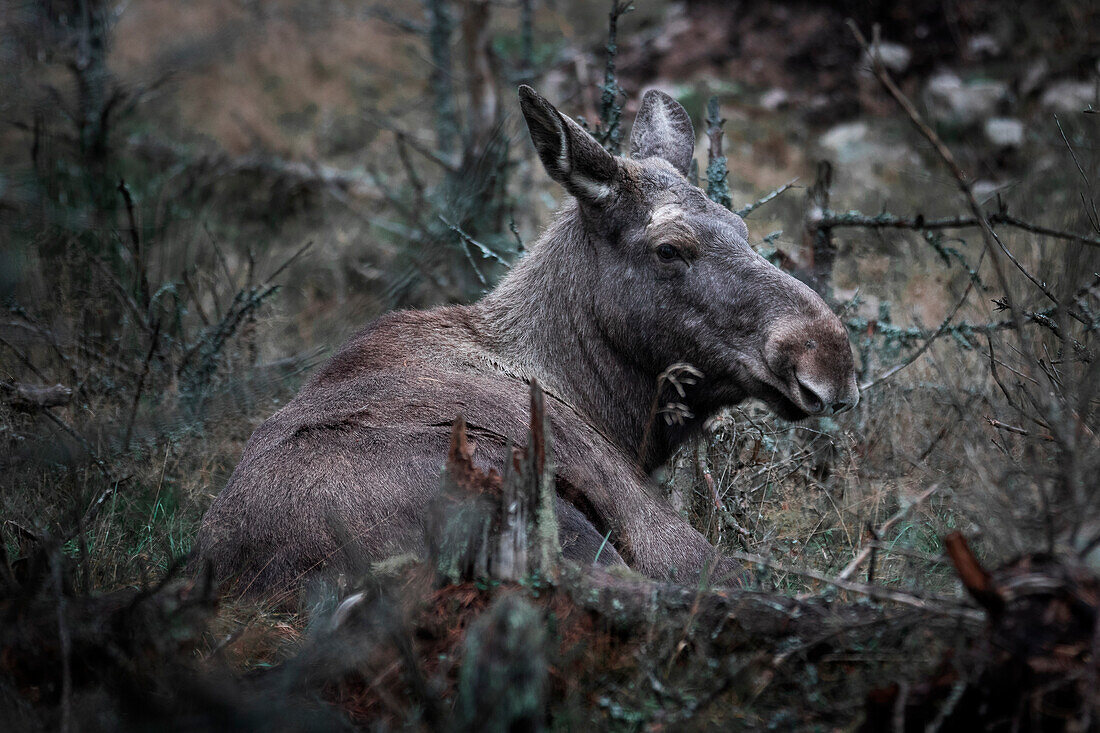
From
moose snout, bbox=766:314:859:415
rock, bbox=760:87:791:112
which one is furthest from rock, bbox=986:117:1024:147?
moose snout, bbox=766:314:859:415

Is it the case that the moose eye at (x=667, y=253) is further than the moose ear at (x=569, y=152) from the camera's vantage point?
Yes

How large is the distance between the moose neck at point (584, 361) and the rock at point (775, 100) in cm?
1253

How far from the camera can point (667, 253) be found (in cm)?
431

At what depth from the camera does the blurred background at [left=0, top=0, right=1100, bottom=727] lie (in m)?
3.65

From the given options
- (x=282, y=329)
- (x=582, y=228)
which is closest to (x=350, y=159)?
(x=282, y=329)

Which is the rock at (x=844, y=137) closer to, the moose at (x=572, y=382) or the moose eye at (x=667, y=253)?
the moose at (x=572, y=382)

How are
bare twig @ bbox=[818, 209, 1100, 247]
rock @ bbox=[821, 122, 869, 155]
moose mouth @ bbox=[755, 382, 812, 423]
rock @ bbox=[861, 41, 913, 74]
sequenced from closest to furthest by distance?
moose mouth @ bbox=[755, 382, 812, 423]
bare twig @ bbox=[818, 209, 1100, 247]
rock @ bbox=[821, 122, 869, 155]
rock @ bbox=[861, 41, 913, 74]

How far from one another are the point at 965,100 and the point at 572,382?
1234cm

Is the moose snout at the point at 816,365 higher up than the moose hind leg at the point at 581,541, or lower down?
higher up

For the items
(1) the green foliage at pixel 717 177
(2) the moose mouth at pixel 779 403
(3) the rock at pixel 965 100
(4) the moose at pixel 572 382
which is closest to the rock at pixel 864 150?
(3) the rock at pixel 965 100

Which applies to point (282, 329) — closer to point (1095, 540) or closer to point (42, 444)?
point (42, 444)

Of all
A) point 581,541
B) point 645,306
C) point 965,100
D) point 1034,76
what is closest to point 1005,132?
point 965,100

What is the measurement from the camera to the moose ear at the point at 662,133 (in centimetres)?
527

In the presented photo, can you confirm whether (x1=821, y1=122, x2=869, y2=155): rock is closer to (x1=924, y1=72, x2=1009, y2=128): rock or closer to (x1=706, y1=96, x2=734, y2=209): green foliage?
(x1=924, y1=72, x2=1009, y2=128): rock
